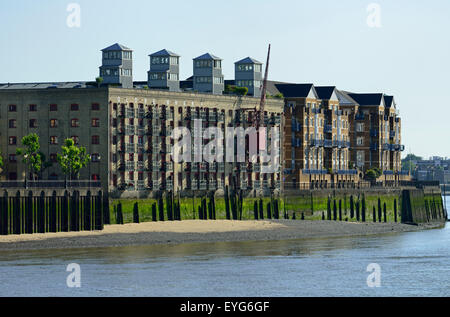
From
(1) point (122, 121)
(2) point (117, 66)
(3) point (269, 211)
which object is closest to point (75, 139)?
(1) point (122, 121)

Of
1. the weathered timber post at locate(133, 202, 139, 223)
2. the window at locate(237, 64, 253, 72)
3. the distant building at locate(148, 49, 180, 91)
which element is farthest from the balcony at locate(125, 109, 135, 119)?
the window at locate(237, 64, 253, 72)

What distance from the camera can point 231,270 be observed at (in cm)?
10569

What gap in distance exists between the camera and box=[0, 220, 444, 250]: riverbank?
12800 centimetres

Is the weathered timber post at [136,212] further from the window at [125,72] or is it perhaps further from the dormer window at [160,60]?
the dormer window at [160,60]

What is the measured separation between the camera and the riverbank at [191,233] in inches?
5039

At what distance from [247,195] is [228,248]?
5375cm

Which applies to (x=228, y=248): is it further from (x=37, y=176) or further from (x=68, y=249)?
(x=37, y=176)

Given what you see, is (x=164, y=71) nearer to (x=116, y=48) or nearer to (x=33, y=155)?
(x=116, y=48)

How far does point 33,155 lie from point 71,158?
803 cm

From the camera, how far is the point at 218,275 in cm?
10150

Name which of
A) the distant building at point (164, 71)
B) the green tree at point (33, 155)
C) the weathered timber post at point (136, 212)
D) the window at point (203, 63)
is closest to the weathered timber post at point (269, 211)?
the distant building at point (164, 71)

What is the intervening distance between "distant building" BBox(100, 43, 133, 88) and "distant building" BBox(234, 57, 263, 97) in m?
31.8

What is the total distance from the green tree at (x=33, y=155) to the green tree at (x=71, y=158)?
3.19 meters
